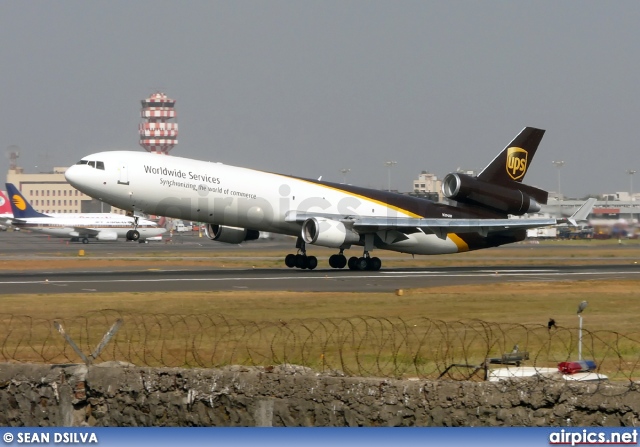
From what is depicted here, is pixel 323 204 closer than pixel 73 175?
No

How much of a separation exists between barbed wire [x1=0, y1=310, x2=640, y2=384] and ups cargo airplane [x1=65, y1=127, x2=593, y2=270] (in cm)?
2032

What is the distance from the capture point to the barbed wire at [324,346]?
16.1 metres

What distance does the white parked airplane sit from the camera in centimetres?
10444

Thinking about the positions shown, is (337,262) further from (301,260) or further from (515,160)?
(515,160)

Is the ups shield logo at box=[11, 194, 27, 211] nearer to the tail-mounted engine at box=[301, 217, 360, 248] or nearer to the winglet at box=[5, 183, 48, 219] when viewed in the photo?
the winglet at box=[5, 183, 48, 219]

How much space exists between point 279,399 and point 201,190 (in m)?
33.1

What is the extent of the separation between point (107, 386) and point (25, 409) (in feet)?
3.82

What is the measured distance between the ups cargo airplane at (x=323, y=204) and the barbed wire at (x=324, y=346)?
800 inches

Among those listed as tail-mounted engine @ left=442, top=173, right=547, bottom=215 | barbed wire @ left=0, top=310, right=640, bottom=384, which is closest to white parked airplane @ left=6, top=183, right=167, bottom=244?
tail-mounted engine @ left=442, top=173, right=547, bottom=215

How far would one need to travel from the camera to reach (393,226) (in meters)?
47.2

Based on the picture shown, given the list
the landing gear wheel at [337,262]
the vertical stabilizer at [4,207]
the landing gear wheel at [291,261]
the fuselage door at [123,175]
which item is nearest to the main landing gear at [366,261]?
the landing gear wheel at [337,262]

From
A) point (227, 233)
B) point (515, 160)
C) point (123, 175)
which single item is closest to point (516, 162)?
point (515, 160)

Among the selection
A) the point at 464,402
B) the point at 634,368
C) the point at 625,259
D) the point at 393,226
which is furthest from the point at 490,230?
the point at 464,402

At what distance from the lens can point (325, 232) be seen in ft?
148
